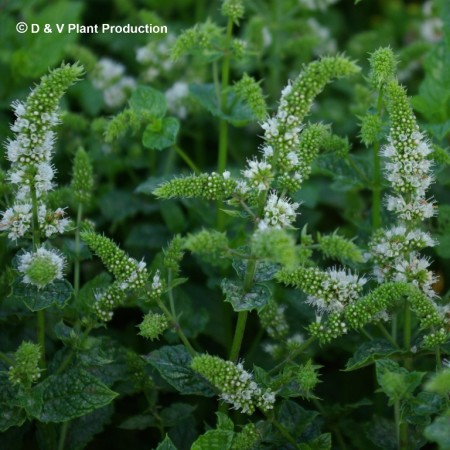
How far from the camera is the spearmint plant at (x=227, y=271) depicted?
1.42 m

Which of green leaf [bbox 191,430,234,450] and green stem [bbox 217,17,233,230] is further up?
green stem [bbox 217,17,233,230]

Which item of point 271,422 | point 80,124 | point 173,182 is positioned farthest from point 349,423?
point 80,124

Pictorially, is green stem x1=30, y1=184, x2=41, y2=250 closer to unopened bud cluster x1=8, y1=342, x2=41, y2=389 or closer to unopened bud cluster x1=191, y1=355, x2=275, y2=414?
unopened bud cluster x1=8, y1=342, x2=41, y2=389

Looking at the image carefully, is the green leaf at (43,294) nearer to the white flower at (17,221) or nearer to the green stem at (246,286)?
the white flower at (17,221)

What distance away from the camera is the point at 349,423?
1.77m

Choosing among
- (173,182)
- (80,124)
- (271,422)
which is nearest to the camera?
(173,182)

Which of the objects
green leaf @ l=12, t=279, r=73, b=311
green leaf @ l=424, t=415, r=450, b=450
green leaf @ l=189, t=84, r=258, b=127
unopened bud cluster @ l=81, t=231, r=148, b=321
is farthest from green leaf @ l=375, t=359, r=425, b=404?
green leaf @ l=189, t=84, r=258, b=127

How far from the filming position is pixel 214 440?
1.41 m

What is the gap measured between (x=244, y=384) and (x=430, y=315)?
0.40 m

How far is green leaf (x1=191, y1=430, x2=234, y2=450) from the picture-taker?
1402mm

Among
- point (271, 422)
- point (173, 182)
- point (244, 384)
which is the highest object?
point (173, 182)

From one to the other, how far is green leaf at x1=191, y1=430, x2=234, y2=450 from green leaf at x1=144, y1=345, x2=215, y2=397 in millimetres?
133

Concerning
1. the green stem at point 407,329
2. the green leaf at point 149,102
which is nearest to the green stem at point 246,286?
the green stem at point 407,329

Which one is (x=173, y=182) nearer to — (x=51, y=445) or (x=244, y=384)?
(x=244, y=384)
